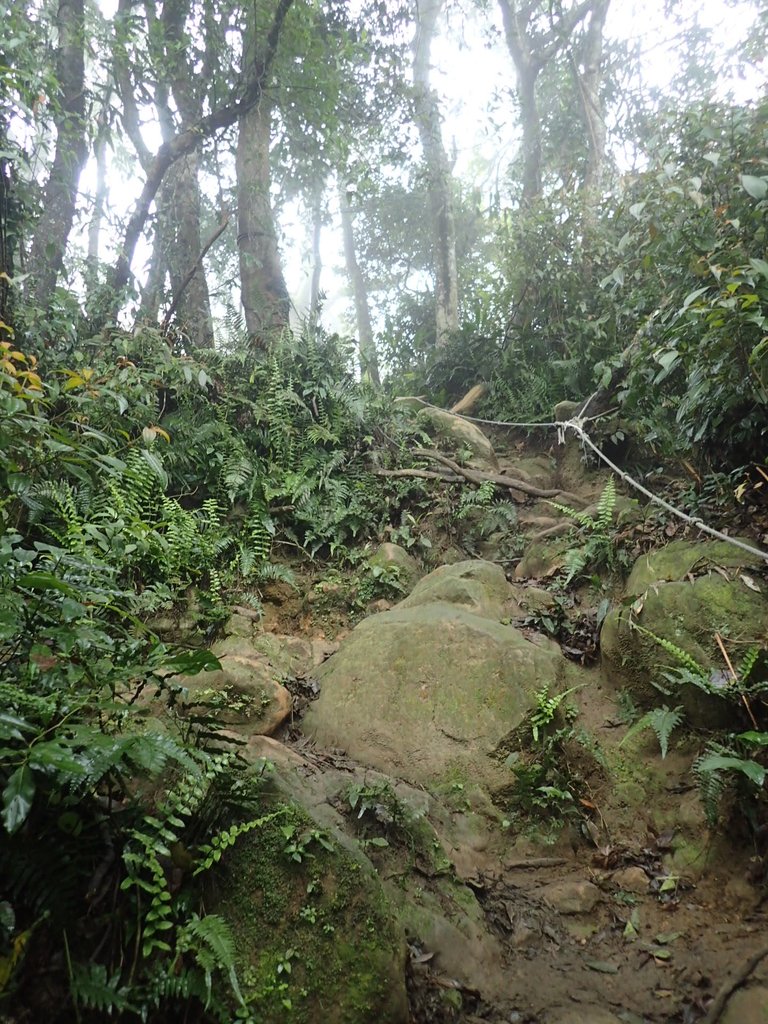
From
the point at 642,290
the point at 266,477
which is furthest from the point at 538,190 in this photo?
the point at 266,477

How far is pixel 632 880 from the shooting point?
305 centimetres

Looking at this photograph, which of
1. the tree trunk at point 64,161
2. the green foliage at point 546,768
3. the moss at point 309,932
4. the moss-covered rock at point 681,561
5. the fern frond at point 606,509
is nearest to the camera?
the moss at point 309,932

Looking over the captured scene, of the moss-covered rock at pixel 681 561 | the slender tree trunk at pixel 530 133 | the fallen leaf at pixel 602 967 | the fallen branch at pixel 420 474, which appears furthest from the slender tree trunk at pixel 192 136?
the fallen leaf at pixel 602 967

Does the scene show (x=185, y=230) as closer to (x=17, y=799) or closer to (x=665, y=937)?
(x=17, y=799)

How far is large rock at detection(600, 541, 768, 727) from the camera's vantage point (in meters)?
3.61

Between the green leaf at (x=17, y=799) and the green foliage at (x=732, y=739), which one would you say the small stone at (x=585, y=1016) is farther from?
the green leaf at (x=17, y=799)

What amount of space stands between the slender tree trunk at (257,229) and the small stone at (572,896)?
8.59 m

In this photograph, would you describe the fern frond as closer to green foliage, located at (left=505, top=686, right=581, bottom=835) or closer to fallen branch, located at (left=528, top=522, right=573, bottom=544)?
fallen branch, located at (left=528, top=522, right=573, bottom=544)

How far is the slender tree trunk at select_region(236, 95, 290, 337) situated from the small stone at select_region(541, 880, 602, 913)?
859cm

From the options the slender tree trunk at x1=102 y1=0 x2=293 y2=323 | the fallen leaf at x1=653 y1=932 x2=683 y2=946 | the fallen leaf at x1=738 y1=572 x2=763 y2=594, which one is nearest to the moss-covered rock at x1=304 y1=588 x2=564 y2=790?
the fallen leaf at x1=653 y1=932 x2=683 y2=946

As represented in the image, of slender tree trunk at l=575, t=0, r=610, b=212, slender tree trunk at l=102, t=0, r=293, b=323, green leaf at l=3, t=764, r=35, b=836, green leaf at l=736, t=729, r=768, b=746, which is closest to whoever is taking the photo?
green leaf at l=3, t=764, r=35, b=836

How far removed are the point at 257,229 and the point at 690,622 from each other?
9.40m

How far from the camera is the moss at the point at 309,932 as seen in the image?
2.03 metres

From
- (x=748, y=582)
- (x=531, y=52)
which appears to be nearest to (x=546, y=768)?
(x=748, y=582)
